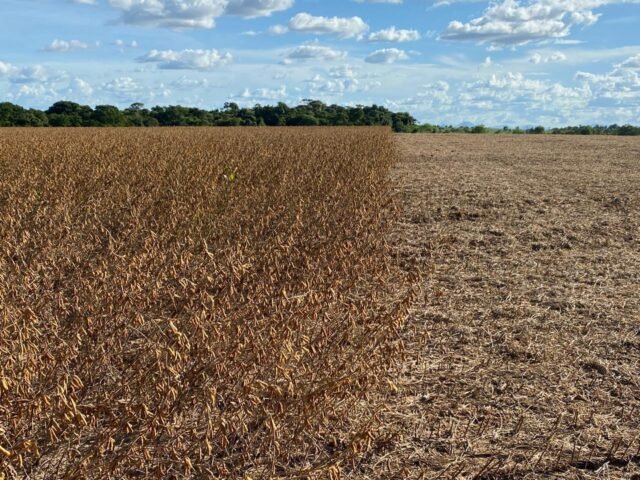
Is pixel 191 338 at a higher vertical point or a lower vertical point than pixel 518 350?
higher

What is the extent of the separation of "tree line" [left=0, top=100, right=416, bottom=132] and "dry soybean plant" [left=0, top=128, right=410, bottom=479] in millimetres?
43630

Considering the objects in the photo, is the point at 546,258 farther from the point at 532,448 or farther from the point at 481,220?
the point at 532,448

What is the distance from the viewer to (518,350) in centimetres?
423

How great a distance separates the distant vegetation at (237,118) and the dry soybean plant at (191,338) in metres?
43.6

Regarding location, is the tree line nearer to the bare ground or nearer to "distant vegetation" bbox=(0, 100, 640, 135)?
"distant vegetation" bbox=(0, 100, 640, 135)

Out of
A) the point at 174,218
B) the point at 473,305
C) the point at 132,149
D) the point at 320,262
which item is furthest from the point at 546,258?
the point at 132,149

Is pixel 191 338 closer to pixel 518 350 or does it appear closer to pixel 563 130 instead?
pixel 518 350

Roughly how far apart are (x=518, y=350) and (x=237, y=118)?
Result: 55.5 metres

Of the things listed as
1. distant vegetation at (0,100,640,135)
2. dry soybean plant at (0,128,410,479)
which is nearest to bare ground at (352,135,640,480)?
dry soybean plant at (0,128,410,479)

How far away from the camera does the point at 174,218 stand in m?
6.60

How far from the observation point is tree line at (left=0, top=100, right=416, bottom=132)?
48250mm

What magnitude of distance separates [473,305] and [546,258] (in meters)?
1.98

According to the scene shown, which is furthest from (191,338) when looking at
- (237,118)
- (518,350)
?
(237,118)

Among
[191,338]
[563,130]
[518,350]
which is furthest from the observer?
[563,130]
